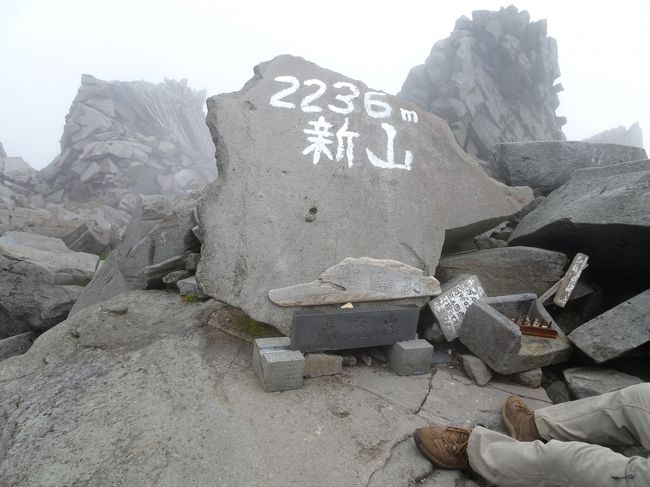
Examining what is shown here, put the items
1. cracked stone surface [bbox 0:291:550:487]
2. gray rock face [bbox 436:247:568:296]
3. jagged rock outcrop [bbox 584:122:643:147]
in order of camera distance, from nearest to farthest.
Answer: cracked stone surface [bbox 0:291:550:487], gray rock face [bbox 436:247:568:296], jagged rock outcrop [bbox 584:122:643:147]

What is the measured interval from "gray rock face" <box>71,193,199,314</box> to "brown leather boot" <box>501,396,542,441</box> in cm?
417

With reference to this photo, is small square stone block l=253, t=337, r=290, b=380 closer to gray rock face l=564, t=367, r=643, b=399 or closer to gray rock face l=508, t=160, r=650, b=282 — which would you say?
gray rock face l=564, t=367, r=643, b=399

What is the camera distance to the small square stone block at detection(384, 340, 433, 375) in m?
3.61

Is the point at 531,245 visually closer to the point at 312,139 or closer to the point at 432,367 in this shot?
the point at 432,367

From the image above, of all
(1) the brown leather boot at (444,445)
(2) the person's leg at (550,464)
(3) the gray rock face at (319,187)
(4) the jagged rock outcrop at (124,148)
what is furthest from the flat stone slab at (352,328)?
(4) the jagged rock outcrop at (124,148)

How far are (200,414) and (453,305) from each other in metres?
2.56

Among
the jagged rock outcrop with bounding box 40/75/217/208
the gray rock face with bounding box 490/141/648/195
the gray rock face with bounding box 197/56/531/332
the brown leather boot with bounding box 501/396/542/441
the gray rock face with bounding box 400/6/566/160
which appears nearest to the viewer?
the brown leather boot with bounding box 501/396/542/441

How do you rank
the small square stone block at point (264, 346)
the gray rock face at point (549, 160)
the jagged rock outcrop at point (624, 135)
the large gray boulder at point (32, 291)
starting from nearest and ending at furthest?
the small square stone block at point (264, 346) < the large gray boulder at point (32, 291) < the gray rock face at point (549, 160) < the jagged rock outcrop at point (624, 135)

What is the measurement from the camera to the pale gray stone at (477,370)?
11.9 feet

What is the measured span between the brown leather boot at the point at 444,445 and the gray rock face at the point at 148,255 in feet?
12.6

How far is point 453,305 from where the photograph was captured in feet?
13.2

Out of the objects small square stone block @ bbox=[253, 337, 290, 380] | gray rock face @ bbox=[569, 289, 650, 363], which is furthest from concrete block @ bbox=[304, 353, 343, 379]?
gray rock face @ bbox=[569, 289, 650, 363]

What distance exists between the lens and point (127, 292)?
16.9 feet

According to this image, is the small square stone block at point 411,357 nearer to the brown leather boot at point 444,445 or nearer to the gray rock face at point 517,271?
the brown leather boot at point 444,445
